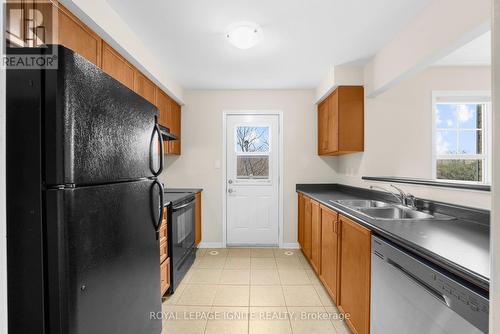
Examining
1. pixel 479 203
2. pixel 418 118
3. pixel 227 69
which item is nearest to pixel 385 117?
pixel 418 118

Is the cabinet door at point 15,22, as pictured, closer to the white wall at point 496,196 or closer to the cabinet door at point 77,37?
the cabinet door at point 77,37

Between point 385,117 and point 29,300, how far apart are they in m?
3.21

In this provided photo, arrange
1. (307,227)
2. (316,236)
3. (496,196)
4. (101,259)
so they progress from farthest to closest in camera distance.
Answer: (307,227) < (316,236) < (101,259) < (496,196)

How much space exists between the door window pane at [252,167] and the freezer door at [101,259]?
2.52 metres

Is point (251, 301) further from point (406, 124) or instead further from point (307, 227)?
point (406, 124)

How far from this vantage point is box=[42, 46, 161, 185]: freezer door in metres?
0.76

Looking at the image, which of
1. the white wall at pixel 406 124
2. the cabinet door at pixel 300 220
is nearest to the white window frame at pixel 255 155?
the cabinet door at pixel 300 220

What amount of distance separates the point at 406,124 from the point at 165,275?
10.1 feet

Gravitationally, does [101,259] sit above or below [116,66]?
below

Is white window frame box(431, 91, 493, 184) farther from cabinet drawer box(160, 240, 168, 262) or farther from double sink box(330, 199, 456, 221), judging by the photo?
cabinet drawer box(160, 240, 168, 262)

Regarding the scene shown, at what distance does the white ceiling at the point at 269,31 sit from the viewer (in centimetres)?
182

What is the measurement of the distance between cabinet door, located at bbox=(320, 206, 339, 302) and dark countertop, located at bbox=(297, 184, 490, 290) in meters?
0.34

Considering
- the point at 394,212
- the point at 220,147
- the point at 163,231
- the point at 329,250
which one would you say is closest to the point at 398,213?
the point at 394,212

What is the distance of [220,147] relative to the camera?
3824 mm
